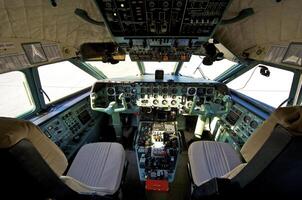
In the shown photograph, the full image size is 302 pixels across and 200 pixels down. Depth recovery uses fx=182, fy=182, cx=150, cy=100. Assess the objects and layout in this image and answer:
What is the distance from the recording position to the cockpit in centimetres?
84

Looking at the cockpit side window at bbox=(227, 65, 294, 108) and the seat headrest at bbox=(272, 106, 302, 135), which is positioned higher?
the seat headrest at bbox=(272, 106, 302, 135)

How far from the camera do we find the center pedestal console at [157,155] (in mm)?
2219

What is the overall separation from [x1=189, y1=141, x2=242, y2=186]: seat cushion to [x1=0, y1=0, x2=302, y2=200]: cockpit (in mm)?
10

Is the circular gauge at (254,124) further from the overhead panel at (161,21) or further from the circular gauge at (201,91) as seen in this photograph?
the overhead panel at (161,21)

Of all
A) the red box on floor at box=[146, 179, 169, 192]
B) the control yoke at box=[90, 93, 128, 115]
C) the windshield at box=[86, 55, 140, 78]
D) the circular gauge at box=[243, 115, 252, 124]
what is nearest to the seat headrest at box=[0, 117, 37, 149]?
the red box on floor at box=[146, 179, 169, 192]

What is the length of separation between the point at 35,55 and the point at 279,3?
197cm

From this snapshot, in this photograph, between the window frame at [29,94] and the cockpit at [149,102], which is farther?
the window frame at [29,94]

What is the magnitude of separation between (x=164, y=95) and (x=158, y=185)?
5.52 ft

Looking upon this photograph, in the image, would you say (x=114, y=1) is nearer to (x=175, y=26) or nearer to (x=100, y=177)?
(x=175, y=26)

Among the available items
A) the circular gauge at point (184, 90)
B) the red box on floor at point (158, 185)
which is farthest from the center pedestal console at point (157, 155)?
the circular gauge at point (184, 90)

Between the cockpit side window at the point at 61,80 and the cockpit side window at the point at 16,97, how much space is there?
8.4 inches

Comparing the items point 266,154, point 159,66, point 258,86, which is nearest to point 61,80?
point 159,66

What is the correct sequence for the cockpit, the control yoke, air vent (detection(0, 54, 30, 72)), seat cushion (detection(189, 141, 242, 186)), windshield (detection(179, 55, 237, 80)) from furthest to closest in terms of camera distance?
windshield (detection(179, 55, 237, 80))
the control yoke
seat cushion (detection(189, 141, 242, 186))
air vent (detection(0, 54, 30, 72))
the cockpit

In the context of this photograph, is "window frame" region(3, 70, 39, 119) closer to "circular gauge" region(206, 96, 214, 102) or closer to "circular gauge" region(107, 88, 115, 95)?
"circular gauge" region(107, 88, 115, 95)
